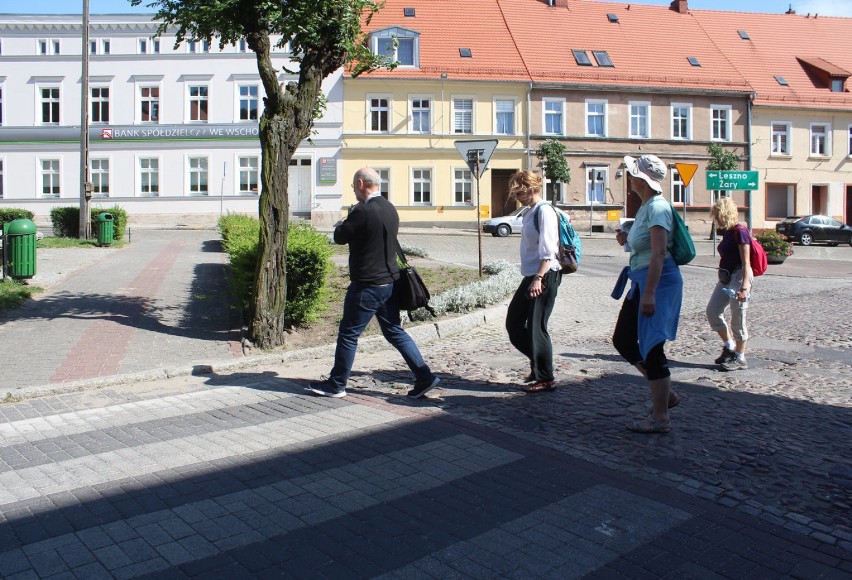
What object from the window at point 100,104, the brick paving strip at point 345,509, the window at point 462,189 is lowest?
the brick paving strip at point 345,509

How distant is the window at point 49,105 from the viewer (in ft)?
131

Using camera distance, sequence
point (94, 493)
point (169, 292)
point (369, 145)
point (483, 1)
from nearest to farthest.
Result: 1. point (94, 493)
2. point (169, 292)
3. point (369, 145)
4. point (483, 1)

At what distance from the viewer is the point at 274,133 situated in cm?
875

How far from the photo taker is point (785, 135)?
44.6m

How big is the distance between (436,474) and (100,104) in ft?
132

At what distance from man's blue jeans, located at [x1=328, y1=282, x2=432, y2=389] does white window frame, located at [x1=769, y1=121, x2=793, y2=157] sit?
4295cm

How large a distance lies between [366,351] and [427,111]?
32478 mm

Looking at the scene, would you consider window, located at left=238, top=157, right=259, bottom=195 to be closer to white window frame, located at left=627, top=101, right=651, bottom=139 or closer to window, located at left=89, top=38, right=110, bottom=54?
window, located at left=89, top=38, right=110, bottom=54

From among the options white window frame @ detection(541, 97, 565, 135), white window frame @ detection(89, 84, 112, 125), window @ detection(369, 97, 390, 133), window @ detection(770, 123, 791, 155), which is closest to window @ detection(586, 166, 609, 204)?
white window frame @ detection(541, 97, 565, 135)

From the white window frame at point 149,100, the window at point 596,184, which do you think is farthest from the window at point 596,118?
the white window frame at point 149,100

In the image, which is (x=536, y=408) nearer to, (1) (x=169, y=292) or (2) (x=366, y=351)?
(2) (x=366, y=351)

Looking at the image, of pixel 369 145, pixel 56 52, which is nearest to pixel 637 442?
pixel 369 145

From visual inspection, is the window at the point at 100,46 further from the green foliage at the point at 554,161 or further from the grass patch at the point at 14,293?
the grass patch at the point at 14,293

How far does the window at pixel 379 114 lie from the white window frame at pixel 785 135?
2161 centimetres
